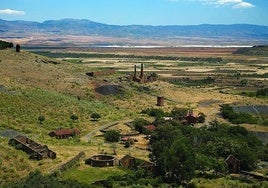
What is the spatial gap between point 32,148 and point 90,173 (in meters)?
6.81

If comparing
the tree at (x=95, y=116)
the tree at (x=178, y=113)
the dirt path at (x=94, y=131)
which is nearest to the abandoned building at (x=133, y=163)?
the dirt path at (x=94, y=131)

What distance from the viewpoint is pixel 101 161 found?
4269cm

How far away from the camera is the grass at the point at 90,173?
127 ft

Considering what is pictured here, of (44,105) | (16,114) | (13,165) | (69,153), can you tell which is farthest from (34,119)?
(13,165)

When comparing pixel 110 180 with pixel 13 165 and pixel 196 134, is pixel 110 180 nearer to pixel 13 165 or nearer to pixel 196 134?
pixel 13 165

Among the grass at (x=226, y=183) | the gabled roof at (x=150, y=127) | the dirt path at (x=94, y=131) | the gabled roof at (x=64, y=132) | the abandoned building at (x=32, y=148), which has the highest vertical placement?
the abandoned building at (x=32, y=148)

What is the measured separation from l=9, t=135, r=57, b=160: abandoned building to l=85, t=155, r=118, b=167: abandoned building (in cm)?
320

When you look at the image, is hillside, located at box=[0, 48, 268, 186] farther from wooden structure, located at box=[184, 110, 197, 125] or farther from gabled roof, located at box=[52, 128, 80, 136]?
wooden structure, located at box=[184, 110, 197, 125]

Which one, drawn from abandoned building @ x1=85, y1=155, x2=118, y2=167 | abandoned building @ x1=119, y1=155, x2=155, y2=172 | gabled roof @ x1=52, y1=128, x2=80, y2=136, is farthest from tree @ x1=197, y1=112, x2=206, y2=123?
abandoned building @ x1=85, y1=155, x2=118, y2=167

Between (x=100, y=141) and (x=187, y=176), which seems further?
(x=100, y=141)

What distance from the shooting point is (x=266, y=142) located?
5697 centimetres

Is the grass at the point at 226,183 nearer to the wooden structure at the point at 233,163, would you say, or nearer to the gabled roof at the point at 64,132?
the wooden structure at the point at 233,163

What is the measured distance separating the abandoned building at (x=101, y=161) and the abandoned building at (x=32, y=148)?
320cm

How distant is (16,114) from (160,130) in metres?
17.6
